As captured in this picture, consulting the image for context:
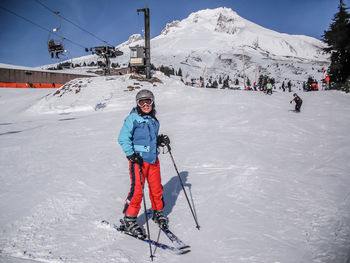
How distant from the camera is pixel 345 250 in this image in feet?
7.87

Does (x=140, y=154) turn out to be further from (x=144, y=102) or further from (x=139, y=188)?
(x=144, y=102)

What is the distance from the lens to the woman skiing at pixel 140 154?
2920 millimetres

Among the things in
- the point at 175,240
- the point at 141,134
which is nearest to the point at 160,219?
the point at 175,240

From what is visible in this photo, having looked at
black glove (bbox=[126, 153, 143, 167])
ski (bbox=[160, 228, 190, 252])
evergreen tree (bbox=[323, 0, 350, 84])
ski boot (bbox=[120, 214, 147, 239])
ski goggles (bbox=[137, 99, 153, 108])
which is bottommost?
ski (bbox=[160, 228, 190, 252])

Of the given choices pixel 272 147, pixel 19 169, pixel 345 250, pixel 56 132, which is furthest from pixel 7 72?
pixel 345 250

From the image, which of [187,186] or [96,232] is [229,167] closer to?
[187,186]

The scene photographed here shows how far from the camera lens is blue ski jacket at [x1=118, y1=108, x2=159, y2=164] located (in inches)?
116

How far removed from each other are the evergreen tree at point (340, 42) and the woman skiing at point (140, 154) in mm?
33546

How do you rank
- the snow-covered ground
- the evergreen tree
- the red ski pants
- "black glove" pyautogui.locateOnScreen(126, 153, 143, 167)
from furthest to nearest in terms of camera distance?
the evergreen tree < the red ski pants < "black glove" pyautogui.locateOnScreen(126, 153, 143, 167) < the snow-covered ground

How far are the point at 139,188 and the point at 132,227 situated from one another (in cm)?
50

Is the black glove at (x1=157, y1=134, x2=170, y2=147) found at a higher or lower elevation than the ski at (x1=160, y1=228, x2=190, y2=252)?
higher

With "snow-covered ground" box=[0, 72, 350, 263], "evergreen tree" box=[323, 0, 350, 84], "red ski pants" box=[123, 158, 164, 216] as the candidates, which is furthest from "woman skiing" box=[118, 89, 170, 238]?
"evergreen tree" box=[323, 0, 350, 84]

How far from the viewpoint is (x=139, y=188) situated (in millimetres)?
2934

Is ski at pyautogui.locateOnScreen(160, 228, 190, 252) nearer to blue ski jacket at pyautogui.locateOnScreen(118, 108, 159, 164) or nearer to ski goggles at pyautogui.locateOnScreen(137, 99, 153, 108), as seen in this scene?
blue ski jacket at pyautogui.locateOnScreen(118, 108, 159, 164)
